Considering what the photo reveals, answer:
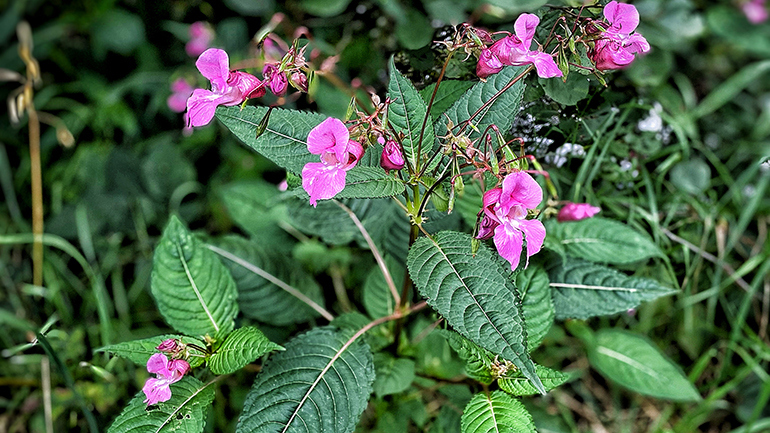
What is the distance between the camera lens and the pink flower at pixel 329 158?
32.1 inches

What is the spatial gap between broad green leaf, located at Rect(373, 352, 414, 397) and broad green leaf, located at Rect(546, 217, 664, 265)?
1.33 feet

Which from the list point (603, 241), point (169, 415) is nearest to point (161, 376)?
point (169, 415)

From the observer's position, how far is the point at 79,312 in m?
1.81

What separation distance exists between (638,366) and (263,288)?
35.9 inches

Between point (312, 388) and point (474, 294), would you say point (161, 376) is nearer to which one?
point (312, 388)

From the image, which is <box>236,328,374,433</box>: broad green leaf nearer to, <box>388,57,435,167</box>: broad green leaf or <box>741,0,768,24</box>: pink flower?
<box>388,57,435,167</box>: broad green leaf

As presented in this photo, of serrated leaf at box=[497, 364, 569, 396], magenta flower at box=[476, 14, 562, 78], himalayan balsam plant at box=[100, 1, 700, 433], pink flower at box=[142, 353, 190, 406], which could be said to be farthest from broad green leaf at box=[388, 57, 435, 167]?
pink flower at box=[142, 353, 190, 406]

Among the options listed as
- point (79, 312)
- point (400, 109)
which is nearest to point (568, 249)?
point (400, 109)

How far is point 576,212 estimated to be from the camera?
1.14m

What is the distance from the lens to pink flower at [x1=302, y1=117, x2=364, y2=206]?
815 millimetres

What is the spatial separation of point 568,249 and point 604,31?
48 cm

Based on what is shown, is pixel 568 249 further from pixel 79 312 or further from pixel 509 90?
pixel 79 312

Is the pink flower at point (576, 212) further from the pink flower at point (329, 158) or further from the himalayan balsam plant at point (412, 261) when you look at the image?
the pink flower at point (329, 158)

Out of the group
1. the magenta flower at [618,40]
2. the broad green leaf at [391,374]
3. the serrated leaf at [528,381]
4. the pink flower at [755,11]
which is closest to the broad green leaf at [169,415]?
the broad green leaf at [391,374]
